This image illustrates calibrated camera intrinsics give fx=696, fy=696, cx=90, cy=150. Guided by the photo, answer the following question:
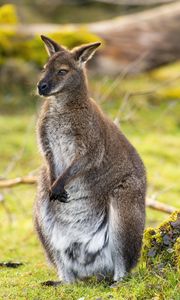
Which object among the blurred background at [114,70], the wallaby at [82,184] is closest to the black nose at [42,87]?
the wallaby at [82,184]

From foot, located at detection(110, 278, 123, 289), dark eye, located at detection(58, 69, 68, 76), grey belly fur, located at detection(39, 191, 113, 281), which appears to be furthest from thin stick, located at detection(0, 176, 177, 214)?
dark eye, located at detection(58, 69, 68, 76)

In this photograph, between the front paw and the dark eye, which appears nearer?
the front paw

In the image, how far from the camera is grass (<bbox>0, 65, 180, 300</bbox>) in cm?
520

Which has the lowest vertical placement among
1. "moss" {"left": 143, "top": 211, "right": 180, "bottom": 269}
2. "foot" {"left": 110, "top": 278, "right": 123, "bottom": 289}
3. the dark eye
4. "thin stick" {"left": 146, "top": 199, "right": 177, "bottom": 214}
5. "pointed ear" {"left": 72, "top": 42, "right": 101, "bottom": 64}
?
"foot" {"left": 110, "top": 278, "right": 123, "bottom": 289}

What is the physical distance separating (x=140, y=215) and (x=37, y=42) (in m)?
8.68

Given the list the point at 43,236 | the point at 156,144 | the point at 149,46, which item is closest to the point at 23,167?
the point at 156,144

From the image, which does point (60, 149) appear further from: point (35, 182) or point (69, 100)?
point (35, 182)

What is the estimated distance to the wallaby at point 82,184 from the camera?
5691 mm

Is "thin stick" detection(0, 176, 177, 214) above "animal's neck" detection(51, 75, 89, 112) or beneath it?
beneath

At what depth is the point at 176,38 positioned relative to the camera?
14492 millimetres

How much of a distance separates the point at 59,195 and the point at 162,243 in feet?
3.07

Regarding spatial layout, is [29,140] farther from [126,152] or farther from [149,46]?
[126,152]

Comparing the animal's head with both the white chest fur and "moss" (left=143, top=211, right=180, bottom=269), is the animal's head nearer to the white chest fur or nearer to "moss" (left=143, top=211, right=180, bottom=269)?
the white chest fur

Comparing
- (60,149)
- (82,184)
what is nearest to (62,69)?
(60,149)
